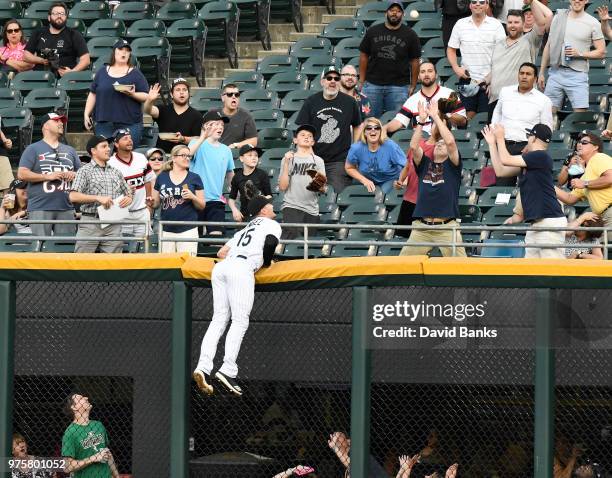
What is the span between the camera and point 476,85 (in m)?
16.6

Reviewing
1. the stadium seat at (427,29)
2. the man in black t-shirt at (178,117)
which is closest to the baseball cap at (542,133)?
the man in black t-shirt at (178,117)

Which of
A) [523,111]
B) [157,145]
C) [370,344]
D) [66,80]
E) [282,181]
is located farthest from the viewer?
[66,80]

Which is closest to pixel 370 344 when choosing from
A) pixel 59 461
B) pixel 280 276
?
pixel 280 276

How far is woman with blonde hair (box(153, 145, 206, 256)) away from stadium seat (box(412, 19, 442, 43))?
218 inches

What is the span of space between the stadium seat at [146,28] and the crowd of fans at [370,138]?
100 cm

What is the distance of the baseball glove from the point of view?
1367 cm

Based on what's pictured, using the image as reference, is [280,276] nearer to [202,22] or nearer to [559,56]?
[559,56]

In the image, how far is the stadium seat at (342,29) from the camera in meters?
19.2

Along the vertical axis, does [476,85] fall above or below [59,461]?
above

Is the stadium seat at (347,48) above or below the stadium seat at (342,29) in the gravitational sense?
below

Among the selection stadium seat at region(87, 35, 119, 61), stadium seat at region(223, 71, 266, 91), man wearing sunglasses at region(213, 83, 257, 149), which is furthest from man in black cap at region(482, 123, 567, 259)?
stadium seat at region(87, 35, 119, 61)

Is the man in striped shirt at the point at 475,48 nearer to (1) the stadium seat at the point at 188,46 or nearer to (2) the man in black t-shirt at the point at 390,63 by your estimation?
(2) the man in black t-shirt at the point at 390,63

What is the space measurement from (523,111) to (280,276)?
4.43m

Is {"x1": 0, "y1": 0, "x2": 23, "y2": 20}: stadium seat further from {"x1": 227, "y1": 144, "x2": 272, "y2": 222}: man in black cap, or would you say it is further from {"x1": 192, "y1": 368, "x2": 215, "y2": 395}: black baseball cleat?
{"x1": 192, "y1": 368, "x2": 215, "y2": 395}: black baseball cleat
